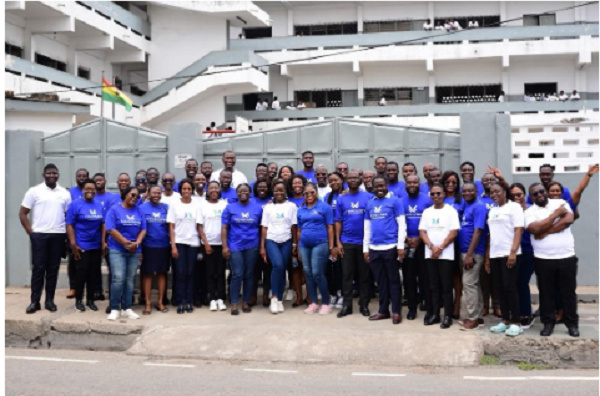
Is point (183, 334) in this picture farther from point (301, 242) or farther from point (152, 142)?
point (152, 142)

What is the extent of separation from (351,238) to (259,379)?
2.73m

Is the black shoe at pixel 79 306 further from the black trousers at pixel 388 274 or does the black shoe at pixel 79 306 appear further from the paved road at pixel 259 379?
the black trousers at pixel 388 274

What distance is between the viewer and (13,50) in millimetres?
23672

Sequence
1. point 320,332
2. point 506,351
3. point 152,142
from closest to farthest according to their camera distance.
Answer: point 506,351 < point 320,332 < point 152,142

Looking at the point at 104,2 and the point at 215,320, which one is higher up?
the point at 104,2

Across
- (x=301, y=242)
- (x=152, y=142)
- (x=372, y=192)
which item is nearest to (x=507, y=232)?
(x=372, y=192)

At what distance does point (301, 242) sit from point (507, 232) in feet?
8.54

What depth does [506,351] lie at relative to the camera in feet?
24.1

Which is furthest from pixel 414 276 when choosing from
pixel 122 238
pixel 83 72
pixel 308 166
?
pixel 83 72

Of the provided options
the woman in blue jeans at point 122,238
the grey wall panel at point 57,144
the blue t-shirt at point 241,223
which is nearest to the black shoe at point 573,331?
the blue t-shirt at point 241,223

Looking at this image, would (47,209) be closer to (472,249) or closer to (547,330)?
(472,249)

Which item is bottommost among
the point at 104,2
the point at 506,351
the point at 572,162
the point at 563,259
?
the point at 506,351

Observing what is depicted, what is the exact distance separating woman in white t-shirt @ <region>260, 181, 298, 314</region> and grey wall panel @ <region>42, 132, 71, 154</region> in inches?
201

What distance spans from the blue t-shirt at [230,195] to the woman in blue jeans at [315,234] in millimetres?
1239
